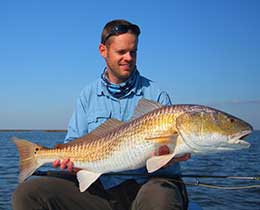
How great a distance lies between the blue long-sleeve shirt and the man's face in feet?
0.66

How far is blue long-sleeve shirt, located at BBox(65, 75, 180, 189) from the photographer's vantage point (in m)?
4.91

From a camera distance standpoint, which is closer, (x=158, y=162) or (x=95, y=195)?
(x=158, y=162)

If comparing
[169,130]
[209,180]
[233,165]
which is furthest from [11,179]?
[169,130]

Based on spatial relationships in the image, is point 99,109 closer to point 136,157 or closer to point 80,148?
point 80,148

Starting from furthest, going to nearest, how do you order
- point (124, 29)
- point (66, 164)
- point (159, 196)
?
point (124, 29), point (66, 164), point (159, 196)

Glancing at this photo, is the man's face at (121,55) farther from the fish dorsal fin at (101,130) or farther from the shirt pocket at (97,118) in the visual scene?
the fish dorsal fin at (101,130)

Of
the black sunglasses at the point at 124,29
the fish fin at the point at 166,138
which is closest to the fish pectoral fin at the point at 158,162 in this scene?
the fish fin at the point at 166,138

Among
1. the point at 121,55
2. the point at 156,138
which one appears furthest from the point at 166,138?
the point at 121,55

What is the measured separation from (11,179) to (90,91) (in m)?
10.4

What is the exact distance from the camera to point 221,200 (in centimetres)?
1091

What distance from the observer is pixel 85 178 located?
173 inches

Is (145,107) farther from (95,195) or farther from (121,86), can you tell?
(95,195)

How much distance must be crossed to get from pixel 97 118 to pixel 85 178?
2.71 ft

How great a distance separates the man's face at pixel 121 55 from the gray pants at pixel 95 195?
4.10 feet
